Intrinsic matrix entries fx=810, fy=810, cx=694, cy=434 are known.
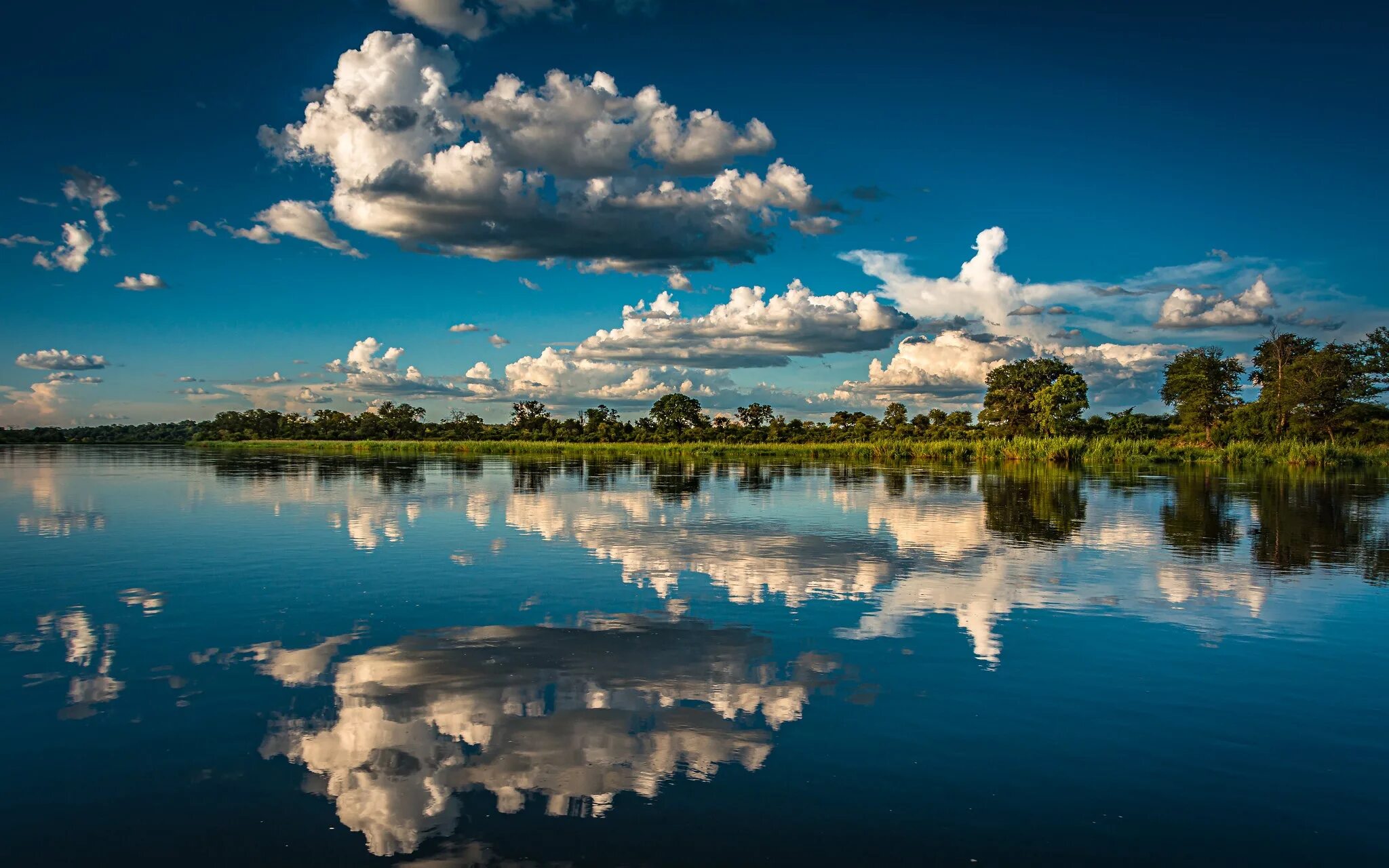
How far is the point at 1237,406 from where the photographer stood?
10406 cm

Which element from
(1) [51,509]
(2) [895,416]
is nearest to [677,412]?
(2) [895,416]

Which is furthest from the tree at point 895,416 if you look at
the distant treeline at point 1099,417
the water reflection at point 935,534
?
the water reflection at point 935,534

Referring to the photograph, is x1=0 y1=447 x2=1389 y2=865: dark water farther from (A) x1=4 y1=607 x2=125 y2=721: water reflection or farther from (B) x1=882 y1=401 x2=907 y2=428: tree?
(B) x1=882 y1=401 x2=907 y2=428: tree

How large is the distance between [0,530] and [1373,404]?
11847 cm

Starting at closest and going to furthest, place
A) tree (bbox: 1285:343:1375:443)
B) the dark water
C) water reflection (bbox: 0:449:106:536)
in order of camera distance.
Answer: the dark water
water reflection (bbox: 0:449:106:536)
tree (bbox: 1285:343:1375:443)

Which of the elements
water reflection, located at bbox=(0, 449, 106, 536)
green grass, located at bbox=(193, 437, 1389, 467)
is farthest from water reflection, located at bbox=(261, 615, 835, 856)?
green grass, located at bbox=(193, 437, 1389, 467)

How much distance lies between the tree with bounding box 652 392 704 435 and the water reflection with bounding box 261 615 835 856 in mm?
163848

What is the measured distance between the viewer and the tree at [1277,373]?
95.4m

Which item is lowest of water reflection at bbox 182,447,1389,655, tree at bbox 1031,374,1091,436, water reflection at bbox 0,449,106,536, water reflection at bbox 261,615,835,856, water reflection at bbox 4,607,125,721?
water reflection at bbox 182,447,1389,655

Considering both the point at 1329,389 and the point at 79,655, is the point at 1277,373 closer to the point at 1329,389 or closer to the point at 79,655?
the point at 1329,389

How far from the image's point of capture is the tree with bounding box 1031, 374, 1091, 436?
399 feet

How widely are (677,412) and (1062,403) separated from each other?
268ft

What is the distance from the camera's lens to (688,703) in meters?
10.1

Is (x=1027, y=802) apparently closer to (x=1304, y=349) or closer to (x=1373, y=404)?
(x=1373, y=404)
